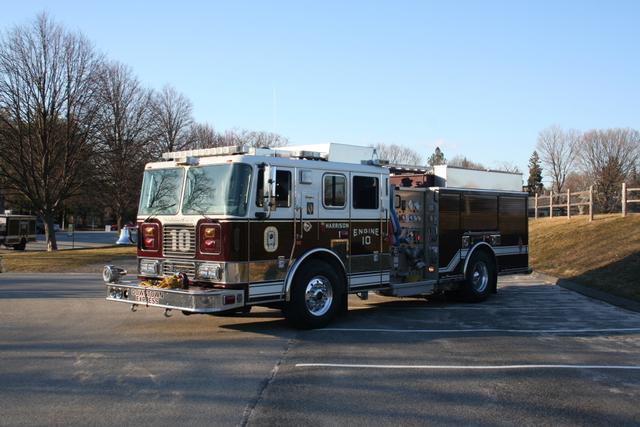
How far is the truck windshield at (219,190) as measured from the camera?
8.97 m

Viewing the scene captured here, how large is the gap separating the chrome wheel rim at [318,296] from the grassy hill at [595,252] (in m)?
7.62

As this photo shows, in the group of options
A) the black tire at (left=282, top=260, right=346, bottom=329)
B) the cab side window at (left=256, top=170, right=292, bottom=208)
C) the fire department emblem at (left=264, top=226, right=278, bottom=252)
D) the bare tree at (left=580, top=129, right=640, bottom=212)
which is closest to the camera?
the fire department emblem at (left=264, top=226, right=278, bottom=252)

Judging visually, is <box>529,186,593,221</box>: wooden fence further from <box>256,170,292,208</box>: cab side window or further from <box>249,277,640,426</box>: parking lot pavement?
<box>256,170,292,208</box>: cab side window

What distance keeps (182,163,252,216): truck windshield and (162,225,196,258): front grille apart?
0.95ft

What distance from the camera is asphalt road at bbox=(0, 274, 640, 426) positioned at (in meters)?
5.58

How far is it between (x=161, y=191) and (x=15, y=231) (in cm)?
3611

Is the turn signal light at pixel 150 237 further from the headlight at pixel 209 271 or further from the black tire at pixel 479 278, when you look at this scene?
the black tire at pixel 479 278

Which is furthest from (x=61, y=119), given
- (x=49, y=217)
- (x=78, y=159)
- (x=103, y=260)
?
(x=103, y=260)

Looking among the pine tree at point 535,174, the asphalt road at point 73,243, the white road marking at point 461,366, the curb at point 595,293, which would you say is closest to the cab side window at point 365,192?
the white road marking at point 461,366

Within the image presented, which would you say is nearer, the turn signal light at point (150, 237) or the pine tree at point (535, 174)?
the turn signal light at point (150, 237)

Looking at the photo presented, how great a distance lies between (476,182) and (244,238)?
668cm

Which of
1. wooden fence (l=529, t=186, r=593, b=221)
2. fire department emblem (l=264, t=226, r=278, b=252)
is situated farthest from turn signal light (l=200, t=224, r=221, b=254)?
wooden fence (l=529, t=186, r=593, b=221)

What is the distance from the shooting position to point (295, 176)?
31.8ft

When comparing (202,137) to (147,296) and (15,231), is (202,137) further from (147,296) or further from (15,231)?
(147,296)
